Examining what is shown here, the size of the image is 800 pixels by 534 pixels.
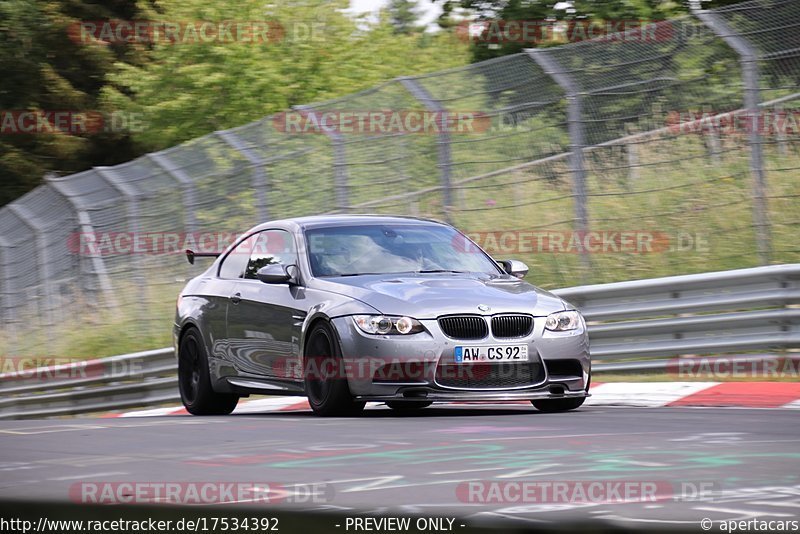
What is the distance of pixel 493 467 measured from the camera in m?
5.60

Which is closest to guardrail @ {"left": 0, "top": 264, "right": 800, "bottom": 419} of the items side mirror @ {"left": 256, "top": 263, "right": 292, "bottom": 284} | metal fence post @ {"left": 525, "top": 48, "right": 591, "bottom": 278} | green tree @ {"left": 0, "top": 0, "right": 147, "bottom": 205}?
metal fence post @ {"left": 525, "top": 48, "right": 591, "bottom": 278}

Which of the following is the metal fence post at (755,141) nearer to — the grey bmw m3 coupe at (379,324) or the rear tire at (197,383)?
the grey bmw m3 coupe at (379,324)

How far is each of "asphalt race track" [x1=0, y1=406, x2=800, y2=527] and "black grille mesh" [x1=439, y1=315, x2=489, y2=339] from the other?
1.72ft

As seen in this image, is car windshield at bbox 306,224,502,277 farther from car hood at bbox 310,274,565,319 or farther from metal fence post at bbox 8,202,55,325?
metal fence post at bbox 8,202,55,325

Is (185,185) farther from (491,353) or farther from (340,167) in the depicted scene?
(491,353)

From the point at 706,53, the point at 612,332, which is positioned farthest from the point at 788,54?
the point at 612,332

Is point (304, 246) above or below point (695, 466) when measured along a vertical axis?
below

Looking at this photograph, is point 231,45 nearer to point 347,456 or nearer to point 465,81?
point 465,81

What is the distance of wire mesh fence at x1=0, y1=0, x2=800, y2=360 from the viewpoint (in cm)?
1163

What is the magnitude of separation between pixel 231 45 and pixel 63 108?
468 inches

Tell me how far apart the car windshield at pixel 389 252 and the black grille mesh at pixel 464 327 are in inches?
42.2

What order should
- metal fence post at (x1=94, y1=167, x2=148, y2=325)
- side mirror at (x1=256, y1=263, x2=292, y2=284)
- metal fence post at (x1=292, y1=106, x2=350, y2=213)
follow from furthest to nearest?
metal fence post at (x1=94, y1=167, x2=148, y2=325) < metal fence post at (x1=292, y1=106, x2=350, y2=213) < side mirror at (x1=256, y1=263, x2=292, y2=284)

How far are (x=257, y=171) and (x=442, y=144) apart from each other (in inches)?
119

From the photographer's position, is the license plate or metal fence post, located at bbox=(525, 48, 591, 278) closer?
the license plate
